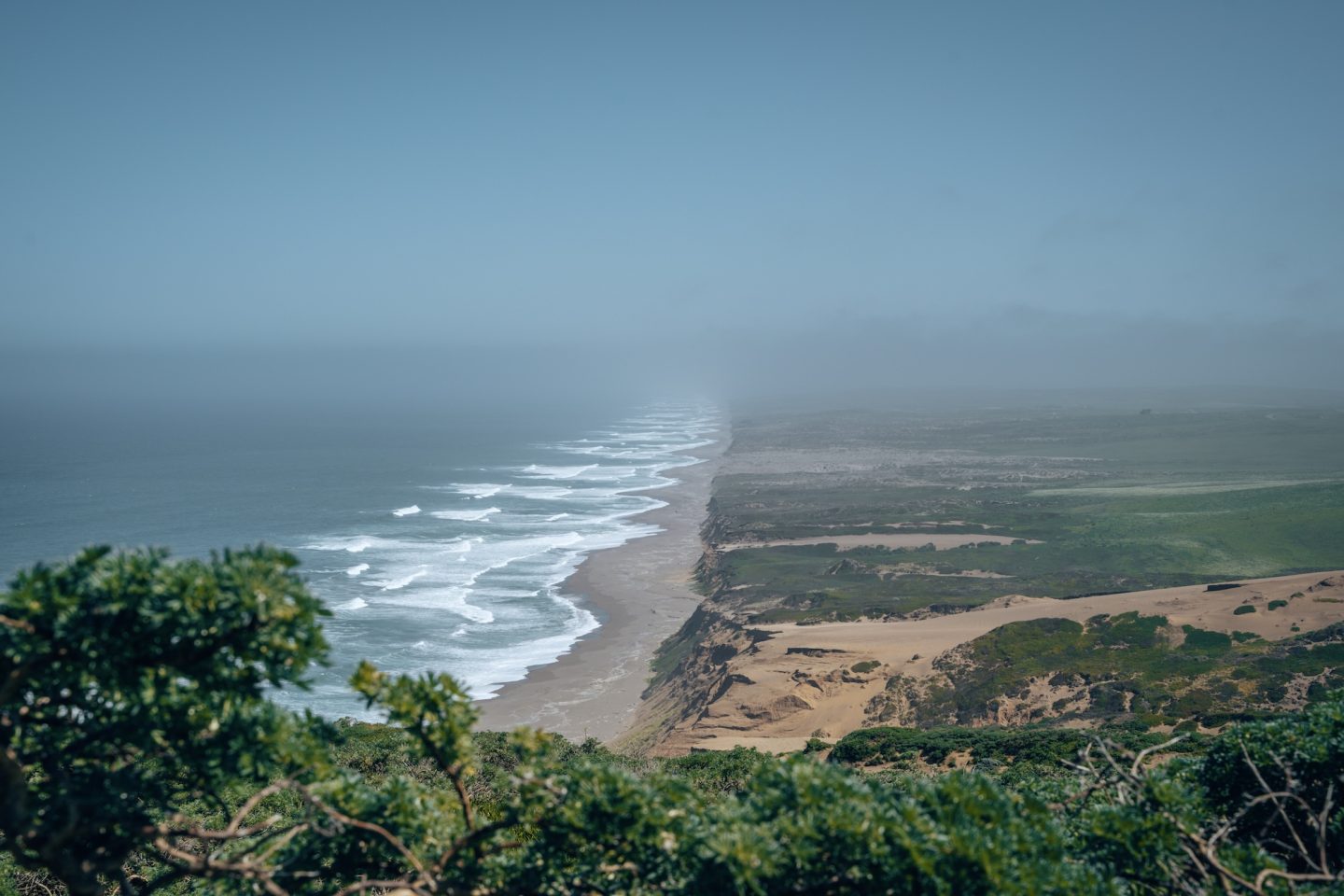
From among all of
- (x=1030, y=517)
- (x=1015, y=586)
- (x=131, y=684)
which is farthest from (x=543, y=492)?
(x=131, y=684)

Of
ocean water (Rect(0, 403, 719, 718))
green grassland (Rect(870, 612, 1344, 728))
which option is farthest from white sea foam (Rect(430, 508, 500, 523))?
green grassland (Rect(870, 612, 1344, 728))

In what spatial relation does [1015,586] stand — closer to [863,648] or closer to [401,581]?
[863,648]

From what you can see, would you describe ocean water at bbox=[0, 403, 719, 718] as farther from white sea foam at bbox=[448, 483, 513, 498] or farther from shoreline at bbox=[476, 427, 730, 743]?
shoreline at bbox=[476, 427, 730, 743]

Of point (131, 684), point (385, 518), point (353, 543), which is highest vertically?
point (131, 684)

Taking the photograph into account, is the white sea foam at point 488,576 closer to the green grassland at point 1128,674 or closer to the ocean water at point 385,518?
the ocean water at point 385,518

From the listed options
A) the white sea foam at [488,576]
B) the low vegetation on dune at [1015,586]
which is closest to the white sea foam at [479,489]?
the white sea foam at [488,576]

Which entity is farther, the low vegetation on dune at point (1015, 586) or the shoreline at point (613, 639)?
the shoreline at point (613, 639)

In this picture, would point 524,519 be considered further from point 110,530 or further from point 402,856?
point 402,856
